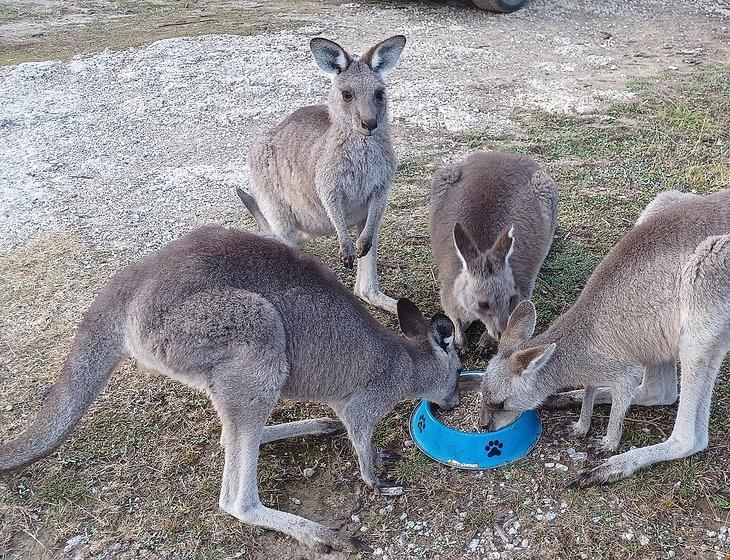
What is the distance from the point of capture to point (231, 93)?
831 centimetres

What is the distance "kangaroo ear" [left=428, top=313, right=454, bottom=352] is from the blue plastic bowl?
37cm

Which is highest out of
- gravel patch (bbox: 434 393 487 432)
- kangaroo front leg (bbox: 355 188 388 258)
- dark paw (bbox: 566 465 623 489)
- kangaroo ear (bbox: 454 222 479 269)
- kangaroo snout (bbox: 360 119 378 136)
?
kangaroo snout (bbox: 360 119 378 136)

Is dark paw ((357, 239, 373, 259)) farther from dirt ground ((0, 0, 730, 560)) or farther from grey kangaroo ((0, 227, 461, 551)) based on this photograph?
grey kangaroo ((0, 227, 461, 551))

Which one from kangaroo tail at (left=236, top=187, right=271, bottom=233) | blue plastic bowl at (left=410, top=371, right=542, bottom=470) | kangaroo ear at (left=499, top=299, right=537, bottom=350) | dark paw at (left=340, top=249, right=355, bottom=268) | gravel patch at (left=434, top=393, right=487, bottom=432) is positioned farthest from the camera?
kangaroo tail at (left=236, top=187, right=271, bottom=233)

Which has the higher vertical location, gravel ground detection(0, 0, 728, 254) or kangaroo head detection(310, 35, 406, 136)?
kangaroo head detection(310, 35, 406, 136)

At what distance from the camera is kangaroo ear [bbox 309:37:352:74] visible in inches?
193

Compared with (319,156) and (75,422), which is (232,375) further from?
(319,156)

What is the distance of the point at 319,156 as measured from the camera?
16.4 feet

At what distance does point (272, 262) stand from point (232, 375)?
58 centimetres

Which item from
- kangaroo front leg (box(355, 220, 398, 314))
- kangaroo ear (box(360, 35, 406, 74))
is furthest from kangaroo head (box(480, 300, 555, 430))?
kangaroo ear (box(360, 35, 406, 74))

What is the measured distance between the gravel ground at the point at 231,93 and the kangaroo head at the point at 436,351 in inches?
101

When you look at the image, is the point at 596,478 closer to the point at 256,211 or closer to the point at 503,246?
the point at 503,246

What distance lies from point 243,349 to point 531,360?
4.34ft

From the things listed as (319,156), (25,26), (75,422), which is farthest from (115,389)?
(25,26)
